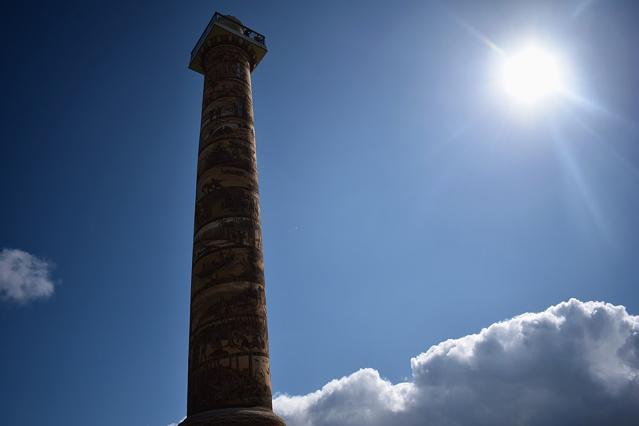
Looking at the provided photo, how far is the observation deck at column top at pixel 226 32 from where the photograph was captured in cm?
1074

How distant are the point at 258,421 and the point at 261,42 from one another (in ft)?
28.3

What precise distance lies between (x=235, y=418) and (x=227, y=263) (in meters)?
2.46

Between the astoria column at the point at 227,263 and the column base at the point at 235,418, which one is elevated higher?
the astoria column at the point at 227,263

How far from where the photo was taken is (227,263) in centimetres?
754

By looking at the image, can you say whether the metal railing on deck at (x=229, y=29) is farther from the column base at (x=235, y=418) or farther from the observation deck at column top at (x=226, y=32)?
the column base at (x=235, y=418)

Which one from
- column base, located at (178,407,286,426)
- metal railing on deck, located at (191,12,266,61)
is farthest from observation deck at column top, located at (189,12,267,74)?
column base, located at (178,407,286,426)

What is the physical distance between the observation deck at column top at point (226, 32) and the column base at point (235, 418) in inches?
319

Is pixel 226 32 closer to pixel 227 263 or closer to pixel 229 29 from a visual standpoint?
pixel 229 29

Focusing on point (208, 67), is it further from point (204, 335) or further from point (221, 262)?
point (204, 335)

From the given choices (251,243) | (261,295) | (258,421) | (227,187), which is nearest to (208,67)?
(227,187)

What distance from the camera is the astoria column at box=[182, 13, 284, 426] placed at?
6406 mm

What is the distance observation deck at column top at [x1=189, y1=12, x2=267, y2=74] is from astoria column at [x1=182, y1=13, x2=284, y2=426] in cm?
3

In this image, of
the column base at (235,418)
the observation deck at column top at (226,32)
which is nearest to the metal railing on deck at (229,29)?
the observation deck at column top at (226,32)

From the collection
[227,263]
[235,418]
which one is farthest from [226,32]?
[235,418]
